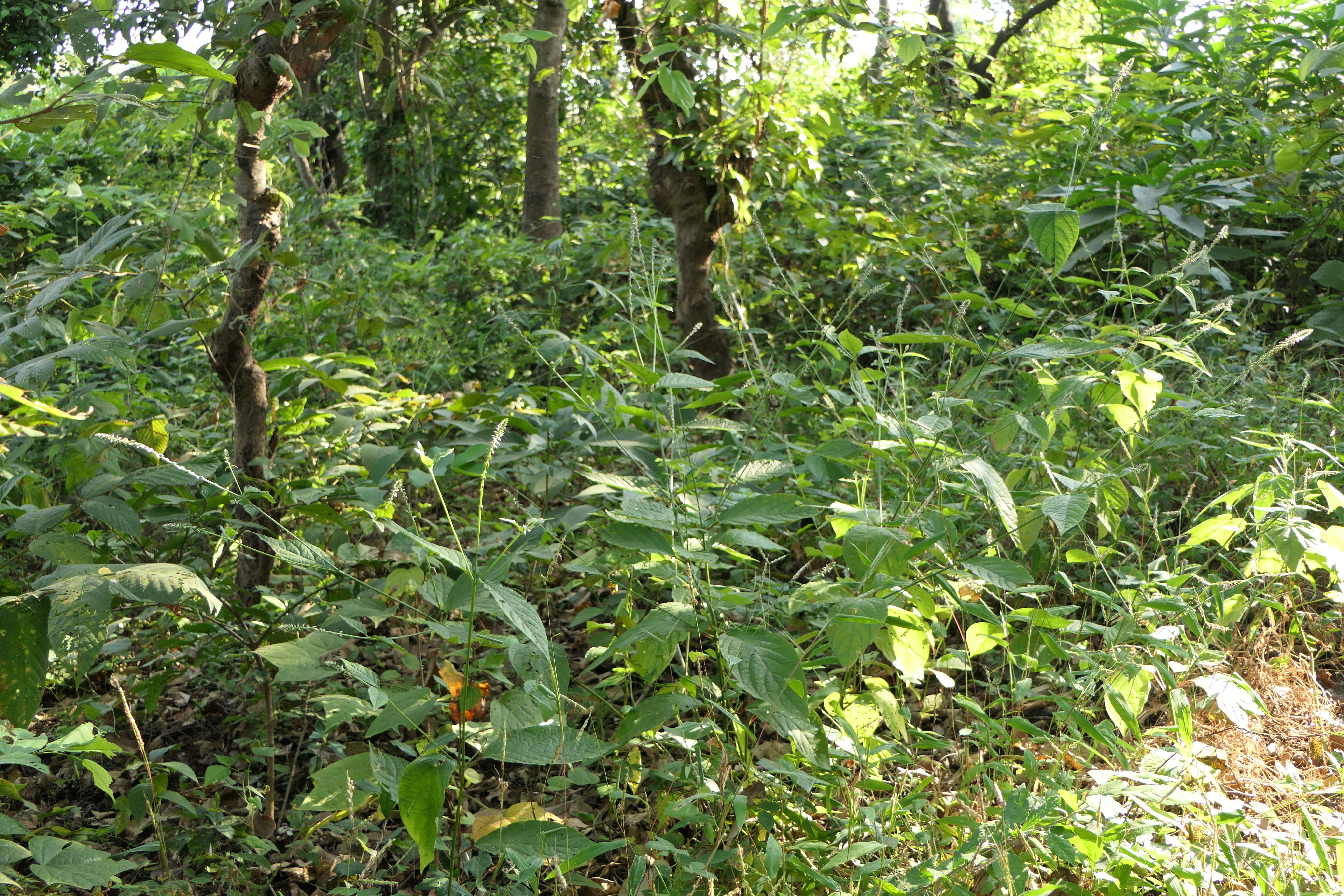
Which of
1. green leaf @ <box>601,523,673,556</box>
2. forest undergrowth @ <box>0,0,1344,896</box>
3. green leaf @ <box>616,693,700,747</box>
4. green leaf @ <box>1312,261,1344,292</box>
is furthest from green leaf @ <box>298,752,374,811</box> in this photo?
green leaf @ <box>1312,261,1344,292</box>

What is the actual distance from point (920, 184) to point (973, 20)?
12472 mm

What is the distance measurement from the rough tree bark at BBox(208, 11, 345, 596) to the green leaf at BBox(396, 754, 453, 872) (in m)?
1.03

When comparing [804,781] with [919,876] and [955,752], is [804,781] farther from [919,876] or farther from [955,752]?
[955,752]

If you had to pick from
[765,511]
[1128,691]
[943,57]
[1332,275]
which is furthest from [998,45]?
[765,511]

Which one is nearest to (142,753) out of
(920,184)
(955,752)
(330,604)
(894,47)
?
(330,604)

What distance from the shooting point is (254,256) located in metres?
2.04

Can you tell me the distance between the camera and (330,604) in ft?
6.31

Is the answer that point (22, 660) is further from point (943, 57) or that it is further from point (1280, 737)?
point (943, 57)

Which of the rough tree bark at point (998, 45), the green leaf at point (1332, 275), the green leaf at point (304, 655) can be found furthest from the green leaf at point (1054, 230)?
the rough tree bark at point (998, 45)

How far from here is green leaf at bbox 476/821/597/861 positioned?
1.35 metres

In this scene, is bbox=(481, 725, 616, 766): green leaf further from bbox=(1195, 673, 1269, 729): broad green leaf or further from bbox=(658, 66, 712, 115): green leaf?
bbox=(658, 66, 712, 115): green leaf

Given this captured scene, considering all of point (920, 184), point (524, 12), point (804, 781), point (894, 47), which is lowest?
point (804, 781)

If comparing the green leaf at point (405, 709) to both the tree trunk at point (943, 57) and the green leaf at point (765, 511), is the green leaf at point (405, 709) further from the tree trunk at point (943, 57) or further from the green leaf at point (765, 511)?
the tree trunk at point (943, 57)

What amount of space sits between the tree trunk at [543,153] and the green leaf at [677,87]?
339 centimetres
